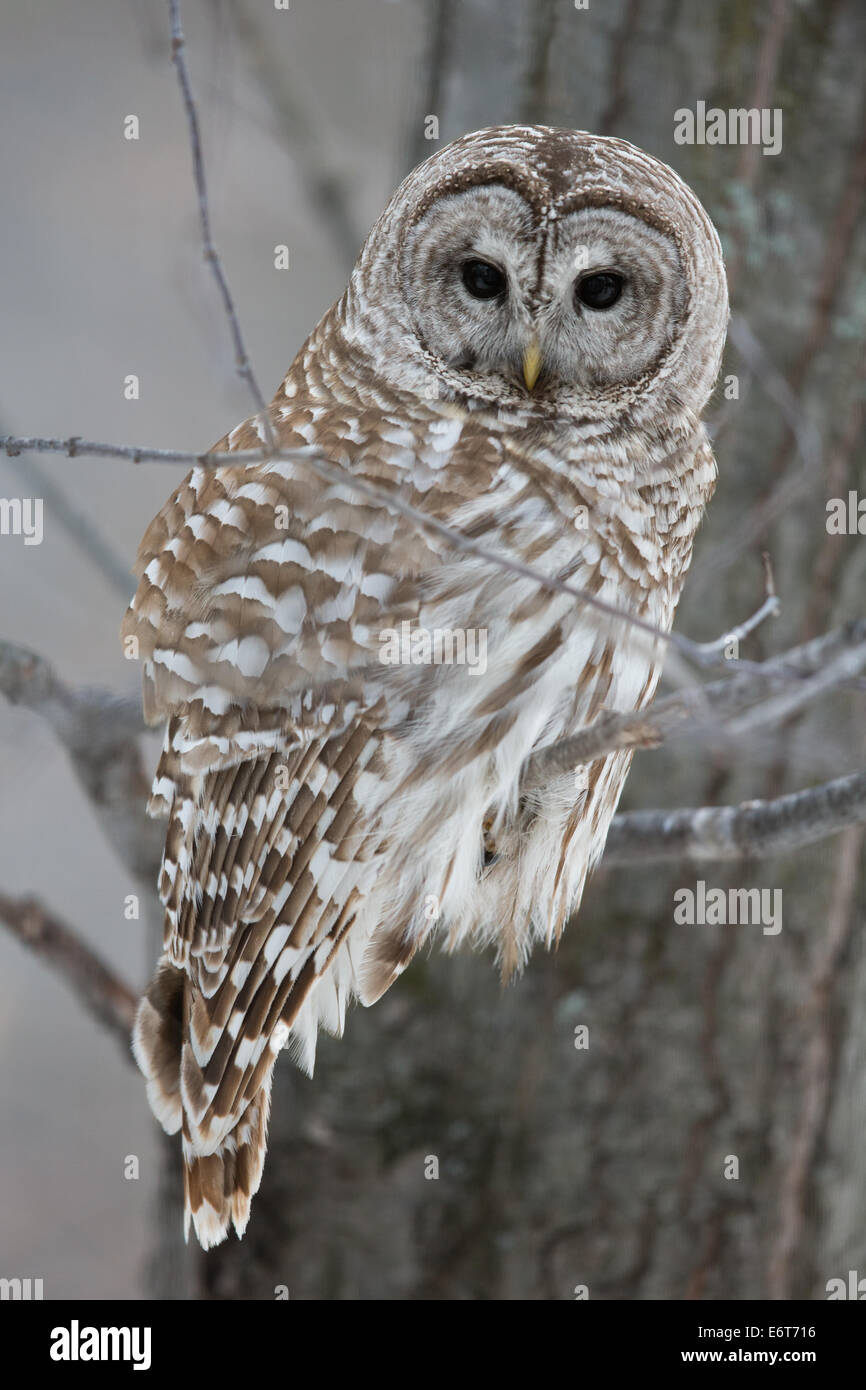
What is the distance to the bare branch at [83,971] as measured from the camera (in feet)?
6.11

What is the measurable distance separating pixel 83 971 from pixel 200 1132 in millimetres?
601

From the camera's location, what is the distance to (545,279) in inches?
53.2

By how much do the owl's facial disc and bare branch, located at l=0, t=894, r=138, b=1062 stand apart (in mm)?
1054

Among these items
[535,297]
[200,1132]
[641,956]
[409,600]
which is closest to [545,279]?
[535,297]

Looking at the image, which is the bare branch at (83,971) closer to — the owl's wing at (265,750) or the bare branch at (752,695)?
the owl's wing at (265,750)

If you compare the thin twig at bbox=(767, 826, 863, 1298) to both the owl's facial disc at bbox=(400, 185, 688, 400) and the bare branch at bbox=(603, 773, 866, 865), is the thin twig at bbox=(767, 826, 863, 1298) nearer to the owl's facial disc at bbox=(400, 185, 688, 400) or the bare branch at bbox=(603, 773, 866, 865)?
the bare branch at bbox=(603, 773, 866, 865)

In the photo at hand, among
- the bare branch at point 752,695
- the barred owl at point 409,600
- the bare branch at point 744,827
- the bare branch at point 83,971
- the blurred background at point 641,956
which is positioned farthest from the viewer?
the blurred background at point 641,956

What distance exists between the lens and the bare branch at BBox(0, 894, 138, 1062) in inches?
73.3

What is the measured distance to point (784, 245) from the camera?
2057 millimetres

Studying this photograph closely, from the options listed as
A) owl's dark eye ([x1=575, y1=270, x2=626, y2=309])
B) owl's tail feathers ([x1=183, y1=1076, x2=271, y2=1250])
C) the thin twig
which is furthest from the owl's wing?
the thin twig

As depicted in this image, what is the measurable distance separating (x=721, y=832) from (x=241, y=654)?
1.96ft

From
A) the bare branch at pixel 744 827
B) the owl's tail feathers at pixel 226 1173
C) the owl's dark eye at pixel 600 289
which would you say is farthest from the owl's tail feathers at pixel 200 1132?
the owl's dark eye at pixel 600 289

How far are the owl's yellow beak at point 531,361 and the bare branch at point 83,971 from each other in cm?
108
